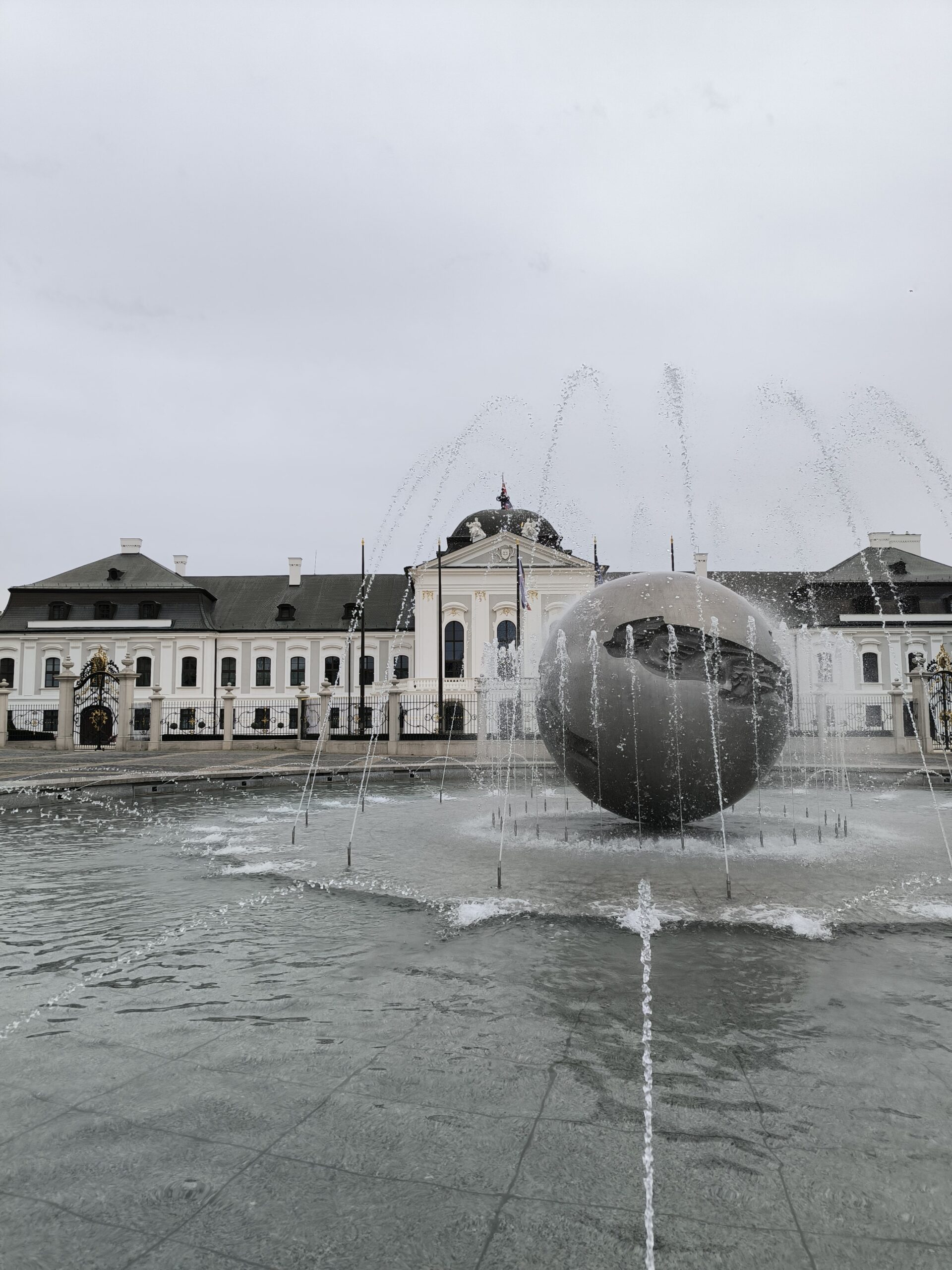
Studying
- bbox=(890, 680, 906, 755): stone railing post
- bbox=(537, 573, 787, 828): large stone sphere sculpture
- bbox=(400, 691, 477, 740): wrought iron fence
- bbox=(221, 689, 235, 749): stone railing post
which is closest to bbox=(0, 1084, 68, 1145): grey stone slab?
bbox=(537, 573, 787, 828): large stone sphere sculpture

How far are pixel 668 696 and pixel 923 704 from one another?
2305 cm

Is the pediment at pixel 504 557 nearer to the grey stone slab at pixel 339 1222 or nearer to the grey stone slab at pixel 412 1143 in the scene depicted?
the grey stone slab at pixel 412 1143

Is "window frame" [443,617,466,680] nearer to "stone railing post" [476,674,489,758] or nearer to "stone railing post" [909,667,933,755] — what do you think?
"stone railing post" [476,674,489,758]

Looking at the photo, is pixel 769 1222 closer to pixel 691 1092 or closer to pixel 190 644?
pixel 691 1092

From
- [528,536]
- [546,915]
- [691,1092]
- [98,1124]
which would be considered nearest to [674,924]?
[546,915]

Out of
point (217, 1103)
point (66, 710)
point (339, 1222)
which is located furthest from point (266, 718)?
point (339, 1222)

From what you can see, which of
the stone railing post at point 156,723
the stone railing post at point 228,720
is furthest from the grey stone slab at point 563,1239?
the stone railing post at point 156,723

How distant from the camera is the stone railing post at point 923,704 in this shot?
→ 88.1 ft

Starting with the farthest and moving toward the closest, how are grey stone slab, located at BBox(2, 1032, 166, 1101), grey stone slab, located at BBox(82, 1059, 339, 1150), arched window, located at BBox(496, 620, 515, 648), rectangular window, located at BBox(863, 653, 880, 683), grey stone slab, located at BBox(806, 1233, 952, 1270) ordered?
1. rectangular window, located at BBox(863, 653, 880, 683)
2. arched window, located at BBox(496, 620, 515, 648)
3. grey stone slab, located at BBox(2, 1032, 166, 1101)
4. grey stone slab, located at BBox(82, 1059, 339, 1150)
5. grey stone slab, located at BBox(806, 1233, 952, 1270)

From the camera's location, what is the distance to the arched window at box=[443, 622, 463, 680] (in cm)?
5347

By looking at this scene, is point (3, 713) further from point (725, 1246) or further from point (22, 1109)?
point (725, 1246)

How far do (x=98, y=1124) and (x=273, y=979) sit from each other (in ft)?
5.23

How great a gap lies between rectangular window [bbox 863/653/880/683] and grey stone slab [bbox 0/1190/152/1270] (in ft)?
191

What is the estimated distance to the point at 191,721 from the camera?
42719 millimetres
